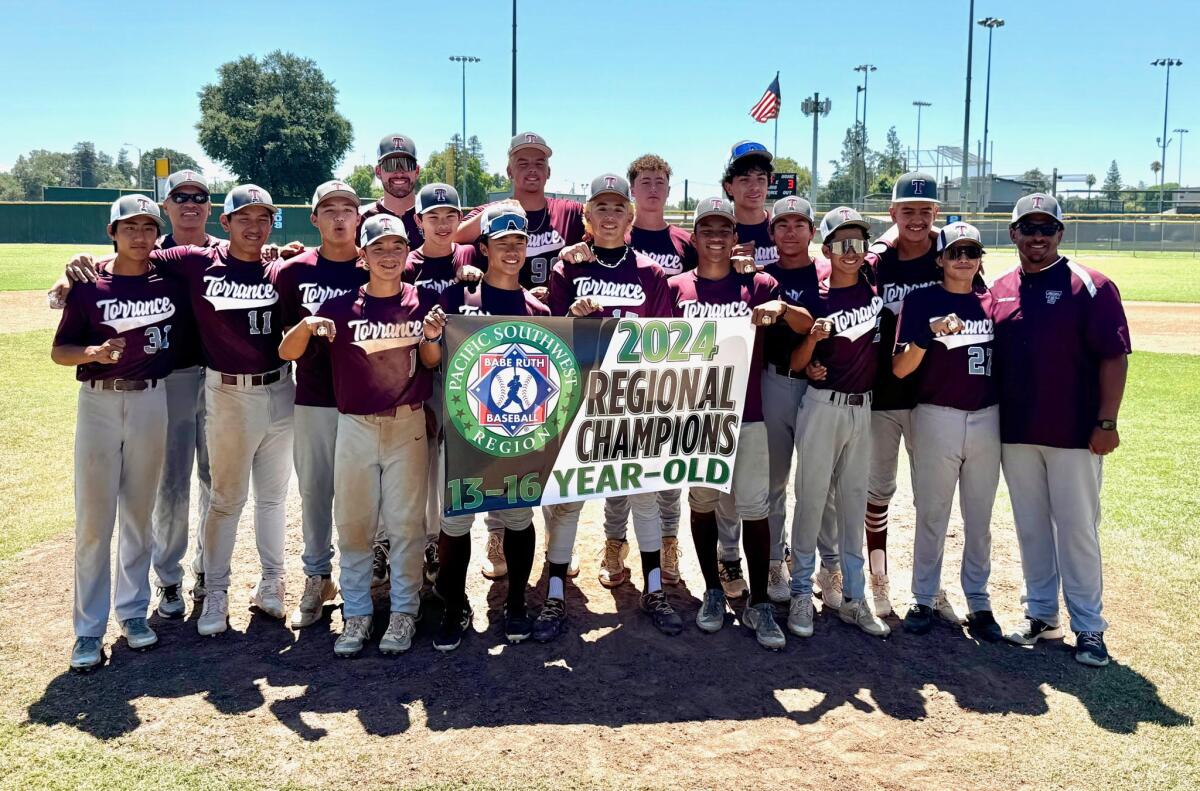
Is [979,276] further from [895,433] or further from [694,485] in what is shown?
[694,485]

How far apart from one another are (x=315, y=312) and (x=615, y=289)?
1704 millimetres

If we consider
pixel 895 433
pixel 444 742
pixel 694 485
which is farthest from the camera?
pixel 895 433

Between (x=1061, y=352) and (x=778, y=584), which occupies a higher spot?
(x=1061, y=352)

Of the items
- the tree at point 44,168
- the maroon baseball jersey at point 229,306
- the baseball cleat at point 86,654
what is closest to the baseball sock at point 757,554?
the maroon baseball jersey at point 229,306

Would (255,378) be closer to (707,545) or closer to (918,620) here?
(707,545)

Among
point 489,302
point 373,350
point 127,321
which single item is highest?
point 489,302

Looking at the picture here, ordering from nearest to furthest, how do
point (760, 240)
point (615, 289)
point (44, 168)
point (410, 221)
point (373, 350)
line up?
point (373, 350) < point (615, 289) < point (760, 240) < point (410, 221) < point (44, 168)

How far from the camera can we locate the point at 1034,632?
16.7 feet

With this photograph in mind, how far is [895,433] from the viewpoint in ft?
18.3

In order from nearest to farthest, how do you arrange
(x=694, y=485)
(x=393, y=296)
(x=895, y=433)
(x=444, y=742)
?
(x=444, y=742)
(x=393, y=296)
(x=694, y=485)
(x=895, y=433)

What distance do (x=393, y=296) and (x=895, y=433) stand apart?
3.16 metres

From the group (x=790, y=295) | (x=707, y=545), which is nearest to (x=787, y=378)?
(x=790, y=295)

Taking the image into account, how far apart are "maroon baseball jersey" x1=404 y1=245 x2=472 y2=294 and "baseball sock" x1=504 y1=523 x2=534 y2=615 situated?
1.56 metres

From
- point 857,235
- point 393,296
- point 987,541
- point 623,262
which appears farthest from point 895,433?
point 393,296
